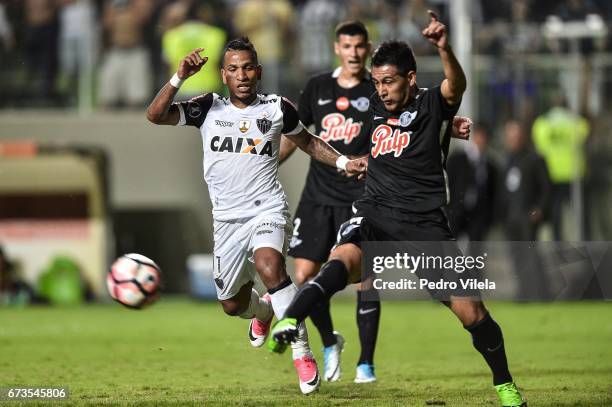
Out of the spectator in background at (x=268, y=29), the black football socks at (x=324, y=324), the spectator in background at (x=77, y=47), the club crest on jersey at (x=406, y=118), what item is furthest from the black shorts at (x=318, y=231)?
the spectator in background at (x=77, y=47)

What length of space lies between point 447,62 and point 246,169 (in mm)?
1781

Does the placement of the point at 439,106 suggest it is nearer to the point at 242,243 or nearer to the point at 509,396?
the point at 242,243

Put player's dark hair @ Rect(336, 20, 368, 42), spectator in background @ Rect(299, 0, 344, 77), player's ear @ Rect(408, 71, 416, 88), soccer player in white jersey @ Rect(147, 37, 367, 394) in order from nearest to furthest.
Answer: player's ear @ Rect(408, 71, 416, 88), soccer player in white jersey @ Rect(147, 37, 367, 394), player's dark hair @ Rect(336, 20, 368, 42), spectator in background @ Rect(299, 0, 344, 77)

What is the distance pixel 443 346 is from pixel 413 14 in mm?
6628

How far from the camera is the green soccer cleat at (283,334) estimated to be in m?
7.21

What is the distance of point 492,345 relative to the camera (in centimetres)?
780

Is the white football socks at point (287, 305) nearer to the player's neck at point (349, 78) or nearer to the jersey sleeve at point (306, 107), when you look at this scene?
the jersey sleeve at point (306, 107)

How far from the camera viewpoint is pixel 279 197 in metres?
8.77

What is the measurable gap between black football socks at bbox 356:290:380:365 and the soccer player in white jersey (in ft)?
3.71

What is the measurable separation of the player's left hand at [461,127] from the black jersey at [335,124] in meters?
1.64

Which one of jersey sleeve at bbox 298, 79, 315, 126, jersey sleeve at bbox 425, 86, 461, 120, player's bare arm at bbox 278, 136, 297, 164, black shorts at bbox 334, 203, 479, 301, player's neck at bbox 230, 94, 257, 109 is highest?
jersey sleeve at bbox 425, 86, 461, 120

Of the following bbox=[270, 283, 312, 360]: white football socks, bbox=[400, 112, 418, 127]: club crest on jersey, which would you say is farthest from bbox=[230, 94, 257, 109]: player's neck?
bbox=[270, 283, 312, 360]: white football socks

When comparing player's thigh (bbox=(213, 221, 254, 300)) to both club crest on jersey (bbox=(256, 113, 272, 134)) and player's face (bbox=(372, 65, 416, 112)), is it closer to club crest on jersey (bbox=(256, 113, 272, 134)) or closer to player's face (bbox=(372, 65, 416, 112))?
club crest on jersey (bbox=(256, 113, 272, 134))

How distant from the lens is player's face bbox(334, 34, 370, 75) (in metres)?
9.99
